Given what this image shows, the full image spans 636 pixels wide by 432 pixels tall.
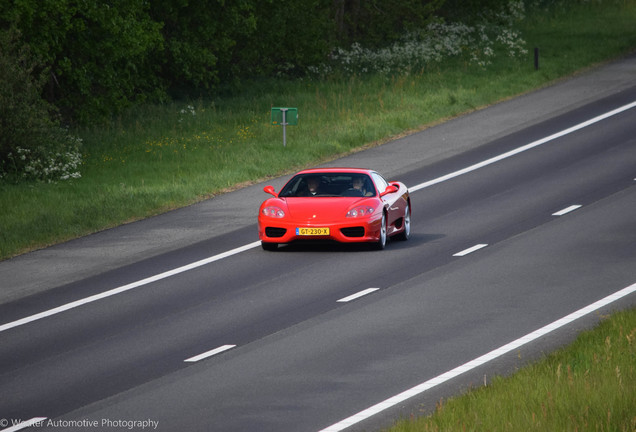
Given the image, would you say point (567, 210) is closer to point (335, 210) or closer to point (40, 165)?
point (335, 210)

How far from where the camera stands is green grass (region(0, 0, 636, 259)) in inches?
954

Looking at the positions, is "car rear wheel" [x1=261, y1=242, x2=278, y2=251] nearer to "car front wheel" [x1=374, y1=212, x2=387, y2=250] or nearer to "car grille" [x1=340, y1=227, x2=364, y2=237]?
"car grille" [x1=340, y1=227, x2=364, y2=237]

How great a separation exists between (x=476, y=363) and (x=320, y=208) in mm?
7976

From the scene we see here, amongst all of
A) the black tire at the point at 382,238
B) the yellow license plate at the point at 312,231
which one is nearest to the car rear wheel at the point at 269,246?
the yellow license plate at the point at 312,231

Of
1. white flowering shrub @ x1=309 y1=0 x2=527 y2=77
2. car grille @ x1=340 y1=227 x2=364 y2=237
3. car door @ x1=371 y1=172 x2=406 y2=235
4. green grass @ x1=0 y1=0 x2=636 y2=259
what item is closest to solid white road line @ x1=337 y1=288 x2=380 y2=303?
car grille @ x1=340 y1=227 x2=364 y2=237

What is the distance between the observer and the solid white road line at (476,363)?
10.0 m

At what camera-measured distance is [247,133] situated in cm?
3372

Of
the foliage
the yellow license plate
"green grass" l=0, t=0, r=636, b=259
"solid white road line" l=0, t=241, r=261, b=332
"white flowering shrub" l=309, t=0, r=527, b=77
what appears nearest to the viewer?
"solid white road line" l=0, t=241, r=261, b=332

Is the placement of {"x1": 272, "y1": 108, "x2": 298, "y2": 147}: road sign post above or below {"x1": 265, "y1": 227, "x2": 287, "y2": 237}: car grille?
above

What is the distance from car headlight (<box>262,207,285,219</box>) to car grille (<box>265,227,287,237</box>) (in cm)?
21

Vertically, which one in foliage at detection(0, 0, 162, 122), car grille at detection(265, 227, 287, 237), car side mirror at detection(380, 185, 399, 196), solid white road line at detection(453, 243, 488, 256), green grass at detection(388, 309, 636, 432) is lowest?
solid white road line at detection(453, 243, 488, 256)

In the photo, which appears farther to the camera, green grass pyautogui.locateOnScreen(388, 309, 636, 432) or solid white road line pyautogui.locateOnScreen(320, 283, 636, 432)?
solid white road line pyautogui.locateOnScreen(320, 283, 636, 432)

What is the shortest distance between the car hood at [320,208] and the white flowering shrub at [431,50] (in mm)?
22492

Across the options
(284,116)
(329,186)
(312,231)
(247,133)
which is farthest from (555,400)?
(247,133)
